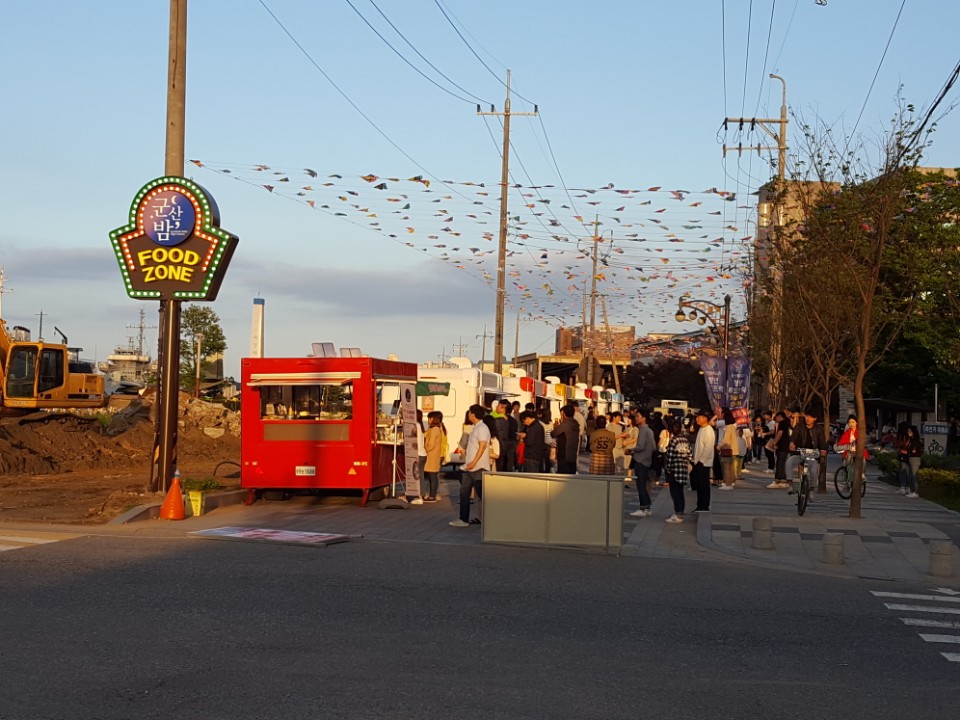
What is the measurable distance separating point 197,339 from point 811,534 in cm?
7613

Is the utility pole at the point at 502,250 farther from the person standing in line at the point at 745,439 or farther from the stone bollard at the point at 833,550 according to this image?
the stone bollard at the point at 833,550

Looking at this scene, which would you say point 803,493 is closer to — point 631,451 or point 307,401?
point 631,451

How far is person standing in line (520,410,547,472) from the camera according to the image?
19.8m

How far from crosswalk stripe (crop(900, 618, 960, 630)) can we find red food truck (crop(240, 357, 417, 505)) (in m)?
10.7

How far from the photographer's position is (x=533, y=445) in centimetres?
1992

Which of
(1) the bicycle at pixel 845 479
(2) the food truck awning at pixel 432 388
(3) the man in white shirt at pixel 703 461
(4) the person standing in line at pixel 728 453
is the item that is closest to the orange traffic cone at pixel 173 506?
(3) the man in white shirt at pixel 703 461

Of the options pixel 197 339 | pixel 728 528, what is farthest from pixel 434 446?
pixel 197 339

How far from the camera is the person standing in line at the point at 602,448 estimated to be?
1984 cm

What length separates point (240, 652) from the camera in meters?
7.91

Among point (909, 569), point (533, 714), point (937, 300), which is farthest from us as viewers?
point (937, 300)

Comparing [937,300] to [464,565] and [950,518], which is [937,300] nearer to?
[950,518]

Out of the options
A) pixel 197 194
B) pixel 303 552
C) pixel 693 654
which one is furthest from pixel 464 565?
pixel 197 194

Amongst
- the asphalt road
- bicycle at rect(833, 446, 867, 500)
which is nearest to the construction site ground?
the asphalt road

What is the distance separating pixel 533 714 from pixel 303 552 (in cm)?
723
